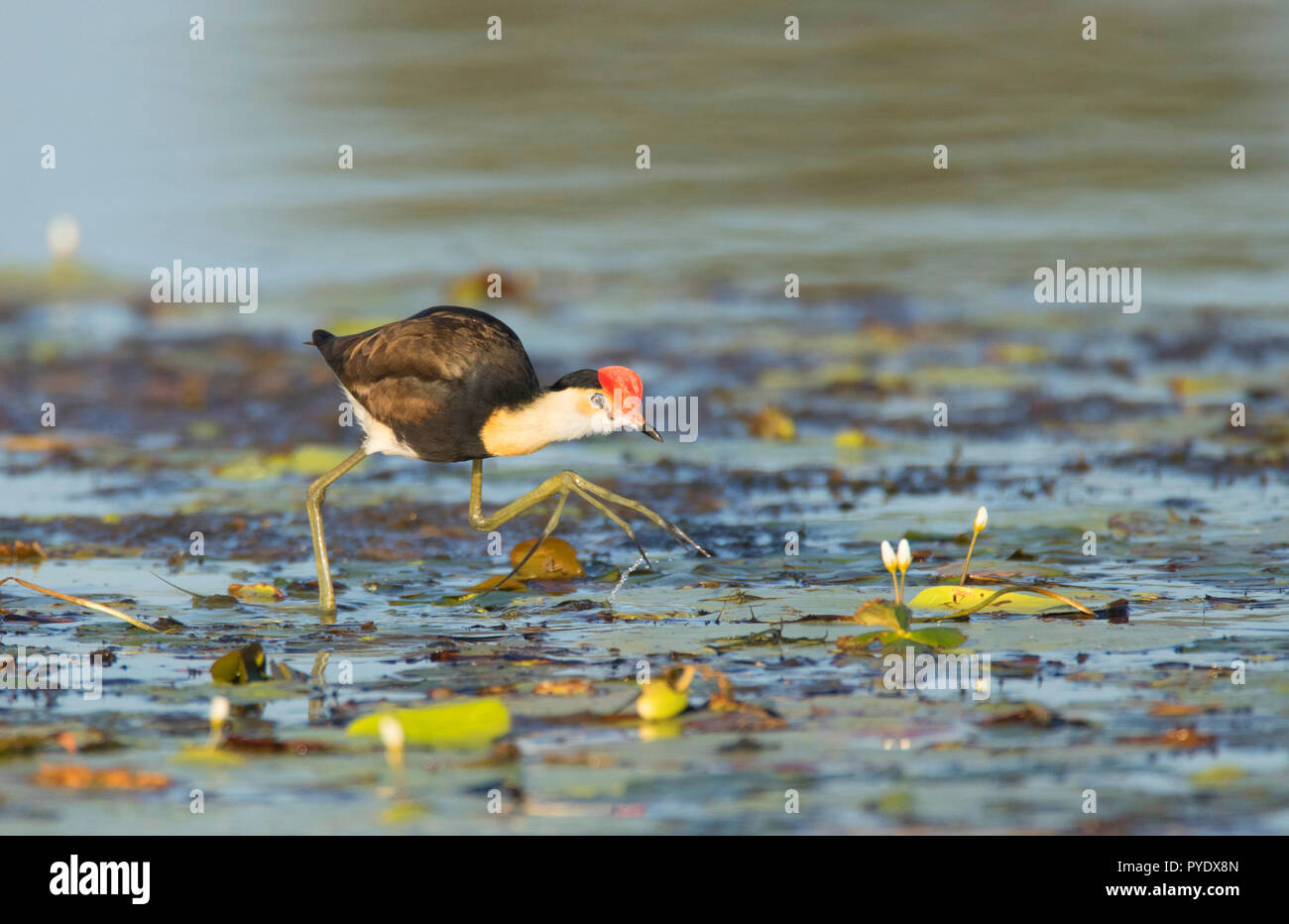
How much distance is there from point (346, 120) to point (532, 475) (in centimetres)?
1181

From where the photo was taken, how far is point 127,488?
1070 cm

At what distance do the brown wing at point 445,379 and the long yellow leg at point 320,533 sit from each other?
40 cm

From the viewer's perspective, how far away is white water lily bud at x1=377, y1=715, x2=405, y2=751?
5.34 metres

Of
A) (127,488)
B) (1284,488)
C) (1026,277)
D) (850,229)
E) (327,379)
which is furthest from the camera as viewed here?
(850,229)

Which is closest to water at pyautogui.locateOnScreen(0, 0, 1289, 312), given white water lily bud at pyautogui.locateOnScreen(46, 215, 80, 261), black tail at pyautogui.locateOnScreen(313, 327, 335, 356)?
white water lily bud at pyautogui.locateOnScreen(46, 215, 80, 261)

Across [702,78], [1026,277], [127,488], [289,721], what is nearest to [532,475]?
[127,488]

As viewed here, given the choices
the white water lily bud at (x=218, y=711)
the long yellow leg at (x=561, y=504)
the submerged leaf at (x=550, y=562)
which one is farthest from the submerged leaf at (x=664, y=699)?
the submerged leaf at (x=550, y=562)

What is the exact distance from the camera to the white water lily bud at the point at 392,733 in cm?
534

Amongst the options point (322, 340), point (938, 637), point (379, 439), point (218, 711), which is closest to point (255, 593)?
point (379, 439)

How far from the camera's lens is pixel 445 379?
25.8 feet

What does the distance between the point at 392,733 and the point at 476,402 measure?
2696 millimetres

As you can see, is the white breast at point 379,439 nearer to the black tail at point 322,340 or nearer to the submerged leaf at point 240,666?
the black tail at point 322,340

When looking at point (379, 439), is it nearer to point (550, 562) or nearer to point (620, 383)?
point (550, 562)
